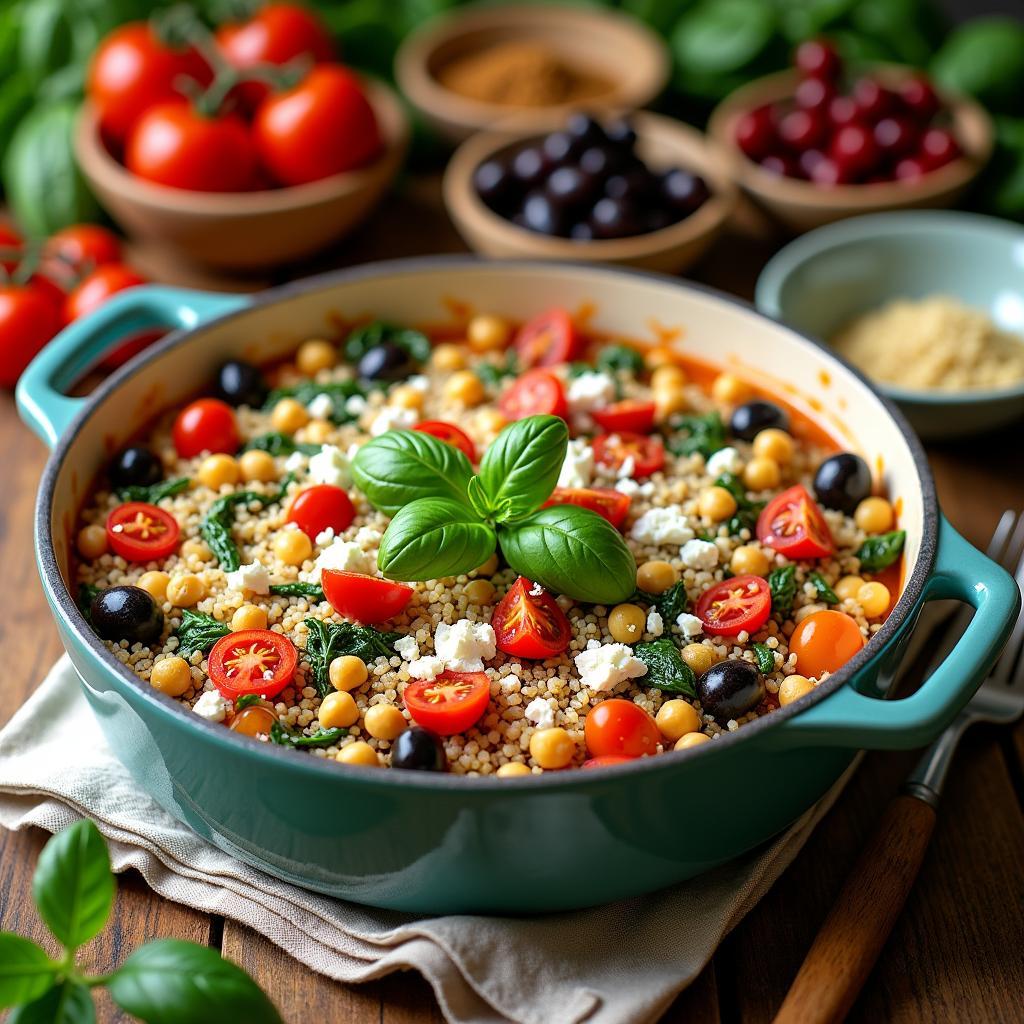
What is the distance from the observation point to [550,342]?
2.75 meters

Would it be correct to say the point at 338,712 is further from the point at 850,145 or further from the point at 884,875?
the point at 850,145

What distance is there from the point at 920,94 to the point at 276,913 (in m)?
2.87

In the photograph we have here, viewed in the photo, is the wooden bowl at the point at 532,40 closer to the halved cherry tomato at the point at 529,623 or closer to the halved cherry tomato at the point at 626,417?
the halved cherry tomato at the point at 626,417

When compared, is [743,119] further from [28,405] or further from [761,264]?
[28,405]

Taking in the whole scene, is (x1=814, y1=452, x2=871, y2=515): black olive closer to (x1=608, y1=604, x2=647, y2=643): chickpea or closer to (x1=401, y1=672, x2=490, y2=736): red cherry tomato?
(x1=608, y1=604, x2=647, y2=643): chickpea

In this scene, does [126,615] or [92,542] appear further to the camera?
[92,542]

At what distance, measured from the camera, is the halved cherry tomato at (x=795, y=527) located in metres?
2.21

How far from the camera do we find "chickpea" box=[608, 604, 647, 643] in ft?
6.66

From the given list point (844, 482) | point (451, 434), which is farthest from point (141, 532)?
point (844, 482)

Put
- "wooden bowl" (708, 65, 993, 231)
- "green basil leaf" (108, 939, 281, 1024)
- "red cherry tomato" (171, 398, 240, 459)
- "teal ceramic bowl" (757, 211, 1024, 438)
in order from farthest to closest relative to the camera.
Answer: "wooden bowl" (708, 65, 993, 231), "teal ceramic bowl" (757, 211, 1024, 438), "red cherry tomato" (171, 398, 240, 459), "green basil leaf" (108, 939, 281, 1024)

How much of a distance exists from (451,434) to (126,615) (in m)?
0.72

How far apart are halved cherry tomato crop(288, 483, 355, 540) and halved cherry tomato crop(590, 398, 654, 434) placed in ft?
1.96

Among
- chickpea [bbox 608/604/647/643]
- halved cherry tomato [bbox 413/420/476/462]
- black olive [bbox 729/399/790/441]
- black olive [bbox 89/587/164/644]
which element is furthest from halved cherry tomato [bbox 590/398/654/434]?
black olive [bbox 89/587/164/644]

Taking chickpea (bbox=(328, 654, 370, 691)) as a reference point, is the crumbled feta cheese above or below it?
below
